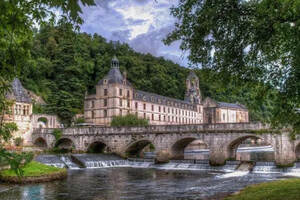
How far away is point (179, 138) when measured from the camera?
117 ft

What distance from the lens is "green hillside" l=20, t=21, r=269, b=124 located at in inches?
2638

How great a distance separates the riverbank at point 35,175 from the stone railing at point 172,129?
15.5 meters

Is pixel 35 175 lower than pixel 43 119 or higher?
lower

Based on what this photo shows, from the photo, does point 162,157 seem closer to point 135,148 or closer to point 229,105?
point 135,148

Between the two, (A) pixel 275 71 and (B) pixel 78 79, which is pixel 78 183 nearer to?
(A) pixel 275 71

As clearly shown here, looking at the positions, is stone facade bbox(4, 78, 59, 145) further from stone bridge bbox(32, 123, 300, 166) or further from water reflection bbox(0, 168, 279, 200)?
water reflection bbox(0, 168, 279, 200)

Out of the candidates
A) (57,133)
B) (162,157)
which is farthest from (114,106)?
(162,157)

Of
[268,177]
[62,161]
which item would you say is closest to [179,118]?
[62,161]

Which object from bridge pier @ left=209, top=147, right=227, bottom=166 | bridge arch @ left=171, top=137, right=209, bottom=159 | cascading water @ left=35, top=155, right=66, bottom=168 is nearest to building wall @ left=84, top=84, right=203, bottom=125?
bridge arch @ left=171, top=137, right=209, bottom=159

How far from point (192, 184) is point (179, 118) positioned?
6438 cm

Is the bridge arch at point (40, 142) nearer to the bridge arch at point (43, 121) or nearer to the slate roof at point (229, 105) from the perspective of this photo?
the bridge arch at point (43, 121)

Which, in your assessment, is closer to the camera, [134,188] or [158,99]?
[134,188]

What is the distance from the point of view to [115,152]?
131ft

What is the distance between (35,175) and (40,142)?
28.9 meters
